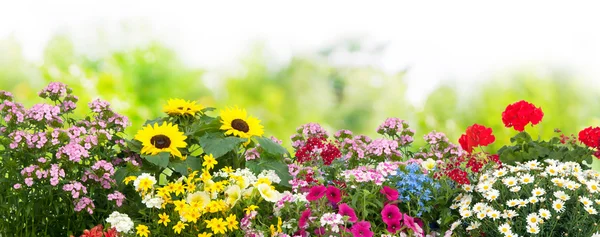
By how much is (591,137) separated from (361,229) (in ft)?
5.56

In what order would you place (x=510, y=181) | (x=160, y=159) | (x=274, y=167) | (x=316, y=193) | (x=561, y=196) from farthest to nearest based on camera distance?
(x=274, y=167)
(x=160, y=159)
(x=510, y=181)
(x=561, y=196)
(x=316, y=193)

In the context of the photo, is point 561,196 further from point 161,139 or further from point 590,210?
point 161,139

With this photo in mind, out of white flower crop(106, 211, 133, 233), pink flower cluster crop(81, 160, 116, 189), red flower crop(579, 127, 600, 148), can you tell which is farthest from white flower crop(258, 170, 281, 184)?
red flower crop(579, 127, 600, 148)

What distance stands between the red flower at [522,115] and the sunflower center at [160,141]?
6.44 feet

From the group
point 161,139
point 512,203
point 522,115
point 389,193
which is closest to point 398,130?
point 522,115

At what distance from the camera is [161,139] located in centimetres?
355

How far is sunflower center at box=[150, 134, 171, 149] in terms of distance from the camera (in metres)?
3.53

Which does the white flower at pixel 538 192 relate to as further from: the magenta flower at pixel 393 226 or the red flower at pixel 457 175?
the magenta flower at pixel 393 226

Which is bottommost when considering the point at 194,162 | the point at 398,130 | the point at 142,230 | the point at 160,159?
the point at 142,230

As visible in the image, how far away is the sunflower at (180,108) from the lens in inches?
154

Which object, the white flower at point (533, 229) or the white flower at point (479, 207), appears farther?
the white flower at point (479, 207)

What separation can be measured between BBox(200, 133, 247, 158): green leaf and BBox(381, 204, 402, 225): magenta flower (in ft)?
3.02

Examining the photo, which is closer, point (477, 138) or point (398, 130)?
point (477, 138)

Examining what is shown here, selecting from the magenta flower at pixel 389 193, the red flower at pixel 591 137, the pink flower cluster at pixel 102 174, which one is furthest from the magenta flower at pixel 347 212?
the red flower at pixel 591 137
